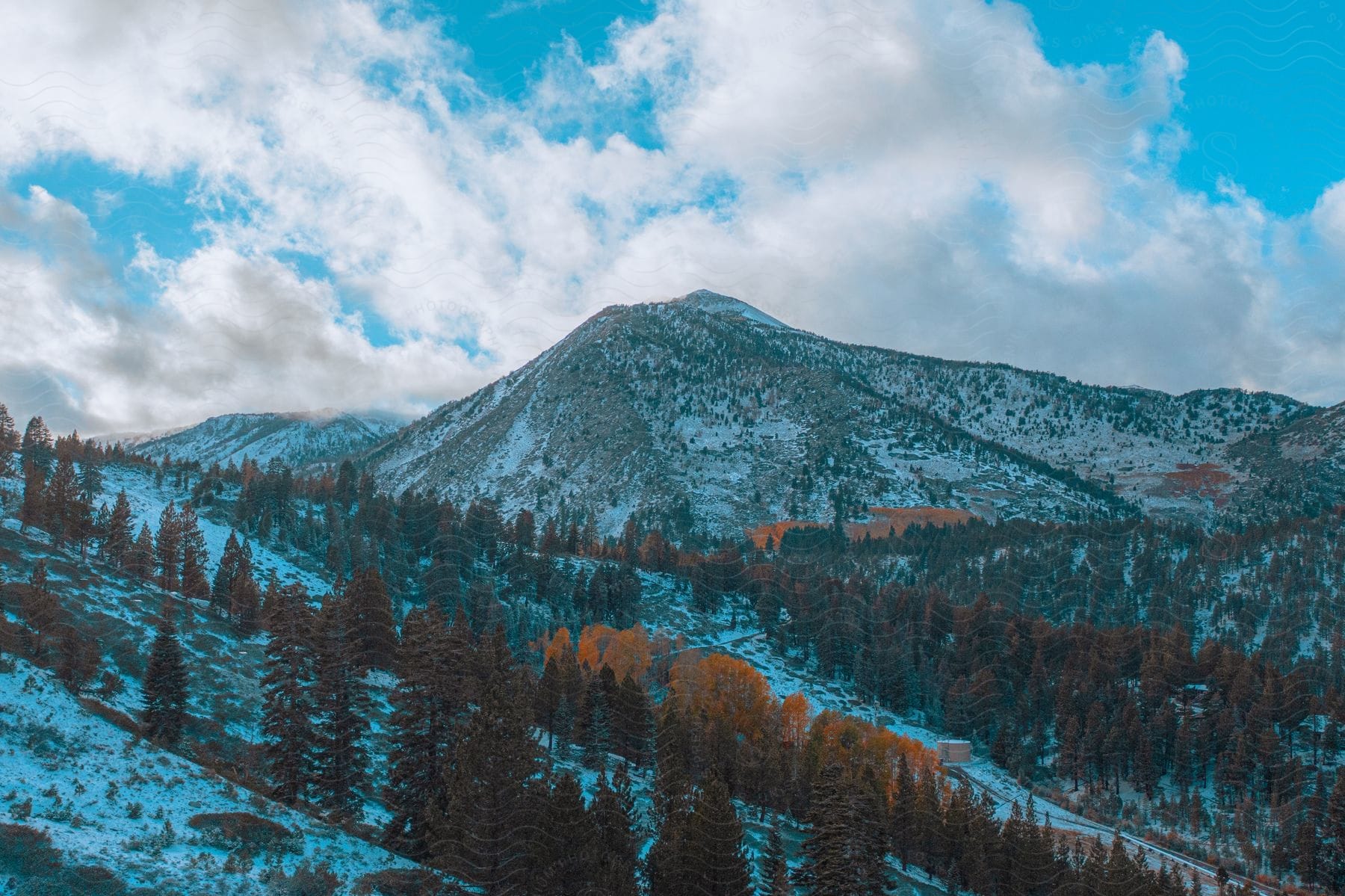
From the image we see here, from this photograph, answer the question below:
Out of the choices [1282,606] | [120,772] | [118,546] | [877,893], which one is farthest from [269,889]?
[1282,606]

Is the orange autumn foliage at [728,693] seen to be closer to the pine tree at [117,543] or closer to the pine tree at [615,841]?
the pine tree at [615,841]

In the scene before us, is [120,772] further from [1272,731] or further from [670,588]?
[670,588]

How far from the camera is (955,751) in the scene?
9881 centimetres

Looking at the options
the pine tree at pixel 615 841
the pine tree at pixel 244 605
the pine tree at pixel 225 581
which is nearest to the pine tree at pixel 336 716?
the pine tree at pixel 615 841

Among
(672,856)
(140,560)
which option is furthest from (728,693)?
(140,560)

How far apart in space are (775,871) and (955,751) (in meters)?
64.8

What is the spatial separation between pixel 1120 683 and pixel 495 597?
293 feet

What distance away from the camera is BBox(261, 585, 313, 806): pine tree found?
38438mm

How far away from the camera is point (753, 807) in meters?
69.5

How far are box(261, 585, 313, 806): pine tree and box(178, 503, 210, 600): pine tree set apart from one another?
50.4m

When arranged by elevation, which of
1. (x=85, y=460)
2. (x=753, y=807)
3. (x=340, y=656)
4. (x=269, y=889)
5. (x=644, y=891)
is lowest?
(x=753, y=807)

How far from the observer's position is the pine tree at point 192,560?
83.4 metres

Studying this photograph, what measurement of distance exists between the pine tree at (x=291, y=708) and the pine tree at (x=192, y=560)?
50.4m

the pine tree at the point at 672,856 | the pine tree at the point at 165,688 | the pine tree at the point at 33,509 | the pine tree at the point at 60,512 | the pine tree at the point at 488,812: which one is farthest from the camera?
the pine tree at the point at 33,509
